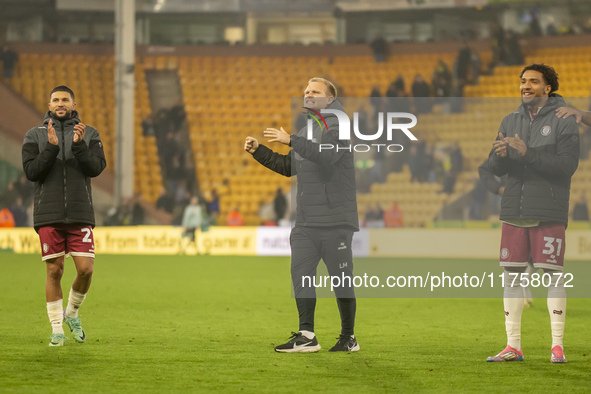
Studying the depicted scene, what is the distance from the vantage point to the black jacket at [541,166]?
19.7 feet

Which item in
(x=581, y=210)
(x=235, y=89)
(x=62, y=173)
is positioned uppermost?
(x=235, y=89)

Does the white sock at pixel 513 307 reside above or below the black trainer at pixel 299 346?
above

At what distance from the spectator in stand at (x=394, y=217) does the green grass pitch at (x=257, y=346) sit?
1.60 meters

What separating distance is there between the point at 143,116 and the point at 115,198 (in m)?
4.67

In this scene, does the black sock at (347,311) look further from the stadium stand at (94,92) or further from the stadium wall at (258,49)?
the stadium wall at (258,49)

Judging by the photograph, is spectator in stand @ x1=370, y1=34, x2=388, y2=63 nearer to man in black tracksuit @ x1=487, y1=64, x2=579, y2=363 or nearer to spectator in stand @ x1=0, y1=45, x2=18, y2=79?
spectator in stand @ x1=0, y1=45, x2=18, y2=79

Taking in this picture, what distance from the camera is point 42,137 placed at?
22.3 ft

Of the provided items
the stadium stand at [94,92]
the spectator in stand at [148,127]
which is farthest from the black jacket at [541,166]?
the spectator in stand at [148,127]

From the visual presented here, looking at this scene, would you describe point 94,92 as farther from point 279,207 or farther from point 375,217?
point 375,217

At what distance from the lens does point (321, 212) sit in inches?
259

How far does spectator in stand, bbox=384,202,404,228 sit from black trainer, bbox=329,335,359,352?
535 centimetres

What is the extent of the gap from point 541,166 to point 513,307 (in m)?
1.05

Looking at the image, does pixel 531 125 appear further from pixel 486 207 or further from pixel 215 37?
pixel 215 37

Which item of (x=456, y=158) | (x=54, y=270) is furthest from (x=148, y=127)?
(x=54, y=270)
